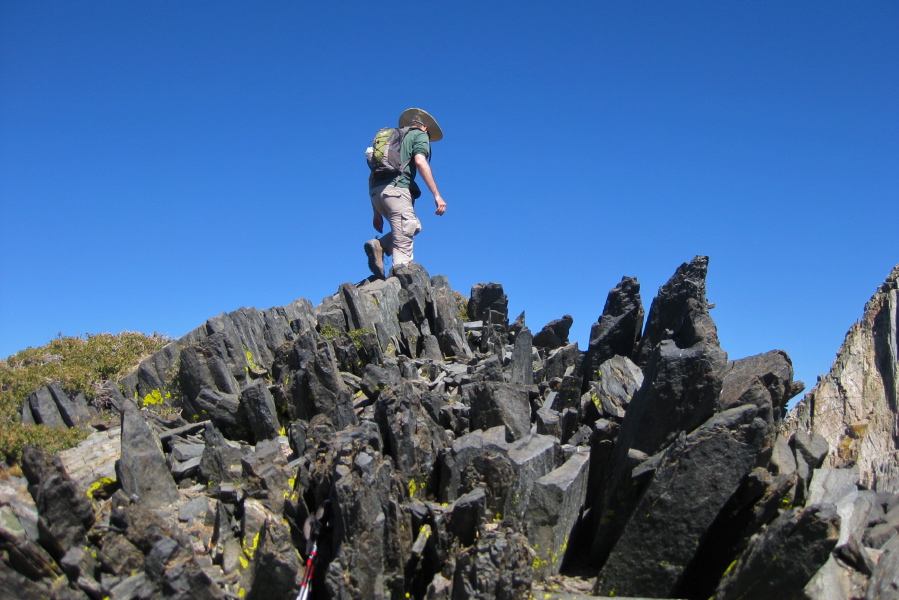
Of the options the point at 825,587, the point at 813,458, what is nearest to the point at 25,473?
the point at 825,587

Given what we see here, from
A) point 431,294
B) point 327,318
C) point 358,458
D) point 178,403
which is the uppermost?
point 431,294

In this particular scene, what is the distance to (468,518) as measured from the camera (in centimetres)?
943

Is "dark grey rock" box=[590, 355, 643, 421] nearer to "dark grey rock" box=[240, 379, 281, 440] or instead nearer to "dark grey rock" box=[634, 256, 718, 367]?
"dark grey rock" box=[634, 256, 718, 367]

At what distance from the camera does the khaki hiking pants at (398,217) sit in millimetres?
24562

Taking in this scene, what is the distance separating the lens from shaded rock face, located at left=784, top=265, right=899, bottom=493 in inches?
501

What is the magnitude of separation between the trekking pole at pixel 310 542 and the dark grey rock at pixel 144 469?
9.92ft

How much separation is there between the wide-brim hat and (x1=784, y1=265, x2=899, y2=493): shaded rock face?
50.7 ft

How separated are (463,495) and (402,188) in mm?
16115

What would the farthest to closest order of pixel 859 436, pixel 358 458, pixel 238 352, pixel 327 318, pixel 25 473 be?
1. pixel 327 318
2. pixel 238 352
3. pixel 859 436
4. pixel 25 473
5. pixel 358 458

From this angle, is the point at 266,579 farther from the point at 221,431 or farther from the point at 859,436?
the point at 859,436

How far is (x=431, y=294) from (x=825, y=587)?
49.6ft

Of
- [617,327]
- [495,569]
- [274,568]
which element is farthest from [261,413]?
[617,327]

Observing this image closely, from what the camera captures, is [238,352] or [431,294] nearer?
[238,352]

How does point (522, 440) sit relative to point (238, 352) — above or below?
below
